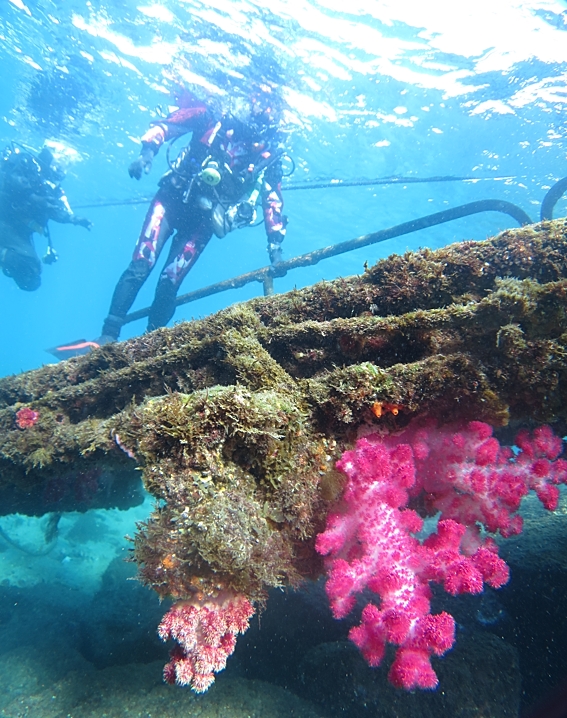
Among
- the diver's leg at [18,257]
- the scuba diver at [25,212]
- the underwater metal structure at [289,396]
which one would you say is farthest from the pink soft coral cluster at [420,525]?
the diver's leg at [18,257]

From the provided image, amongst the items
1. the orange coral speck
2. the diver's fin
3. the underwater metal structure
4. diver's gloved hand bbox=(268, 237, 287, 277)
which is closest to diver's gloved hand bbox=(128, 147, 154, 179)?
diver's gloved hand bbox=(268, 237, 287, 277)

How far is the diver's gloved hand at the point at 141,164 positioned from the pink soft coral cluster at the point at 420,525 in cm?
916

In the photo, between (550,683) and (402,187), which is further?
(402,187)

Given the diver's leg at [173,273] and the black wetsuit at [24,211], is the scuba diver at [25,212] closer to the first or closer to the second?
the black wetsuit at [24,211]

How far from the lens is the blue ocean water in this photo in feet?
16.3

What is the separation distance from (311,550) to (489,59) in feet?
72.2

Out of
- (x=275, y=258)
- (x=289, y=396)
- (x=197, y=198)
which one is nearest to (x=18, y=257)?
(x=197, y=198)

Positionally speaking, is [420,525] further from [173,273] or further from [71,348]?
[71,348]

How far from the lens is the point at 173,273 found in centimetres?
918

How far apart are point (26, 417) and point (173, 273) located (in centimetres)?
594

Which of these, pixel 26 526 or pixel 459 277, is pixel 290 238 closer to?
pixel 26 526

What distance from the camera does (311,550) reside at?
271 cm

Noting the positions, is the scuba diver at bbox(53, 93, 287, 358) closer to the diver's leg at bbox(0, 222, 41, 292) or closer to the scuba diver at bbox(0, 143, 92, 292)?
the scuba diver at bbox(0, 143, 92, 292)

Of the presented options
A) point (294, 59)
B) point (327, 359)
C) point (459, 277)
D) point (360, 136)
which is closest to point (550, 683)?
point (327, 359)
